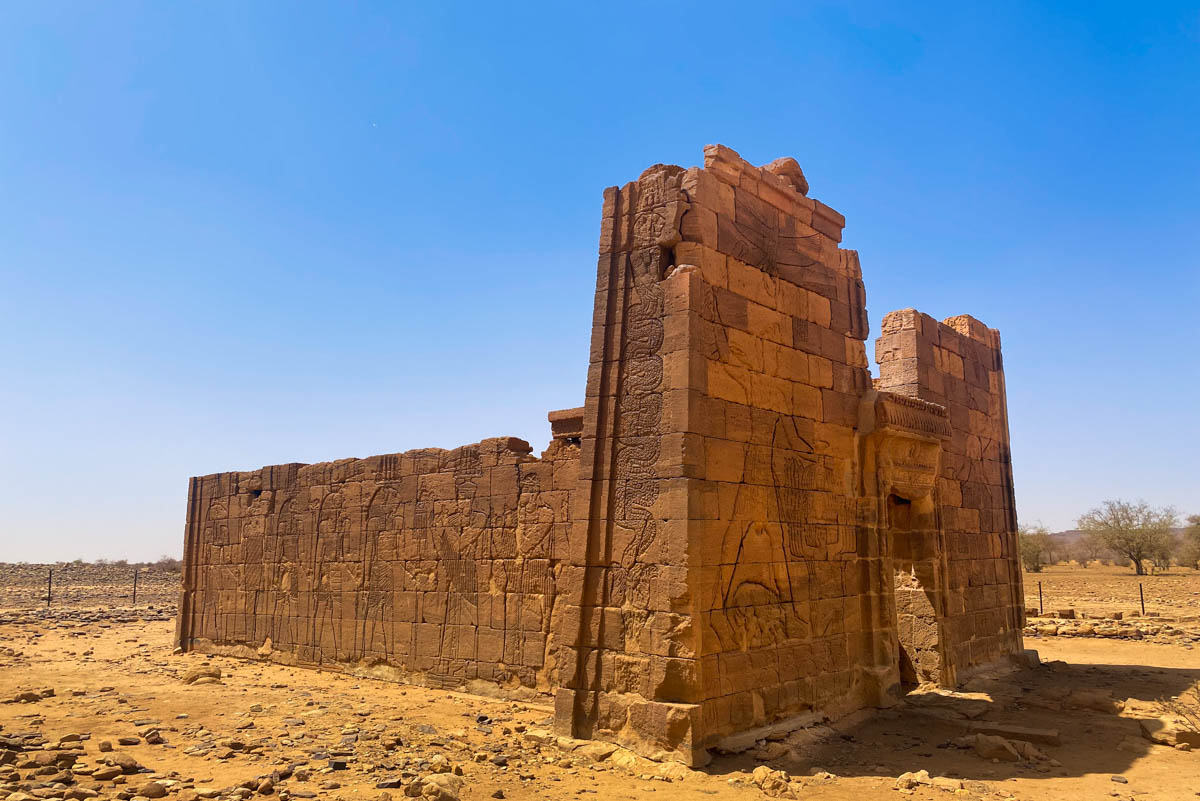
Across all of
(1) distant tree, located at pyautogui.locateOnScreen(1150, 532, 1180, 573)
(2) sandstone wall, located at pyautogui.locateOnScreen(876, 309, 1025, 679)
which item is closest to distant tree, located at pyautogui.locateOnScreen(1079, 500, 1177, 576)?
(1) distant tree, located at pyautogui.locateOnScreen(1150, 532, 1180, 573)

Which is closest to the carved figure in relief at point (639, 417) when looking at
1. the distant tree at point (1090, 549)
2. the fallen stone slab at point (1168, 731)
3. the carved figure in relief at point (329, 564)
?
the fallen stone slab at point (1168, 731)

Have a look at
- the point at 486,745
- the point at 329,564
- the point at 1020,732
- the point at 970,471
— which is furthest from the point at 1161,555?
the point at 486,745

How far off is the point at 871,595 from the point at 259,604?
8.68 metres

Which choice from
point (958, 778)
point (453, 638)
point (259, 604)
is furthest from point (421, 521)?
point (958, 778)

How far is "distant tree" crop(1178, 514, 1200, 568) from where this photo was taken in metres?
33.7

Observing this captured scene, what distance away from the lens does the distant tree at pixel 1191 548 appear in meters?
Result: 33.7

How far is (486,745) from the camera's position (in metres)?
6.54

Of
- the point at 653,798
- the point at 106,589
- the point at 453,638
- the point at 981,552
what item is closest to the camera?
the point at 653,798

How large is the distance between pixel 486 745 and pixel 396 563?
12.9 ft

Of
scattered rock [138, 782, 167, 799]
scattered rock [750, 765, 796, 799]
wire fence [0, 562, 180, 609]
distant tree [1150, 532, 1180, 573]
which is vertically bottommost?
wire fence [0, 562, 180, 609]

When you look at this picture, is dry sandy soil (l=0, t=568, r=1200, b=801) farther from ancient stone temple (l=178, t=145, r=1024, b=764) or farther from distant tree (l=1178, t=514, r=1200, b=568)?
distant tree (l=1178, t=514, r=1200, b=568)

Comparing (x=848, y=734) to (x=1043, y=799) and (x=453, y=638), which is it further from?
(x=453, y=638)

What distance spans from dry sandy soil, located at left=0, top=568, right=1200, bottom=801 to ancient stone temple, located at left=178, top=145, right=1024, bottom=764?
373 mm

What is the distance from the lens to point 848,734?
6.81 metres
